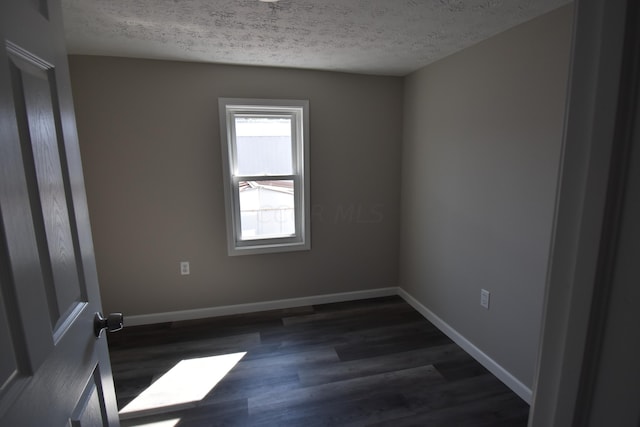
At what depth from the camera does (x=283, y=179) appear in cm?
300

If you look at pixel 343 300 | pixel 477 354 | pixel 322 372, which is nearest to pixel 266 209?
pixel 343 300

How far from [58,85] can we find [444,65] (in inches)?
97.6

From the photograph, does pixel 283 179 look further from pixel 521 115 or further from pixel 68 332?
pixel 68 332

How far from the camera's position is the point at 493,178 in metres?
2.09

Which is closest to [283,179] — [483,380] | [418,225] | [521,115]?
[418,225]

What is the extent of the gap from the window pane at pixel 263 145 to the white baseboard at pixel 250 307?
49.2 inches

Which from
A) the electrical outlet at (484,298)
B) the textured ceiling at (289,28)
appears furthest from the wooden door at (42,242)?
the electrical outlet at (484,298)

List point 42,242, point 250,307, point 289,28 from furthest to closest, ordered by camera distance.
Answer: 1. point 250,307
2. point 289,28
3. point 42,242

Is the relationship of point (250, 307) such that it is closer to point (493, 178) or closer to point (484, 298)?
point (484, 298)

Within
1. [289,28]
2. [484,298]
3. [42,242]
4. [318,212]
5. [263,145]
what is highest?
[289,28]

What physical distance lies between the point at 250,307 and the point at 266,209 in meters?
0.94

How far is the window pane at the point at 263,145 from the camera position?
286 cm

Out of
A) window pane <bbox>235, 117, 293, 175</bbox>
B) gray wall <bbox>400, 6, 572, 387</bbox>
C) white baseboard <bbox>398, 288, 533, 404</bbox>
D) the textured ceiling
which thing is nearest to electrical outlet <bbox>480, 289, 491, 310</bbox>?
gray wall <bbox>400, 6, 572, 387</bbox>

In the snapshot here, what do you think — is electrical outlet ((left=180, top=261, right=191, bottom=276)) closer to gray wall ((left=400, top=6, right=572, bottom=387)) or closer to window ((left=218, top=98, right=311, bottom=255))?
window ((left=218, top=98, right=311, bottom=255))
